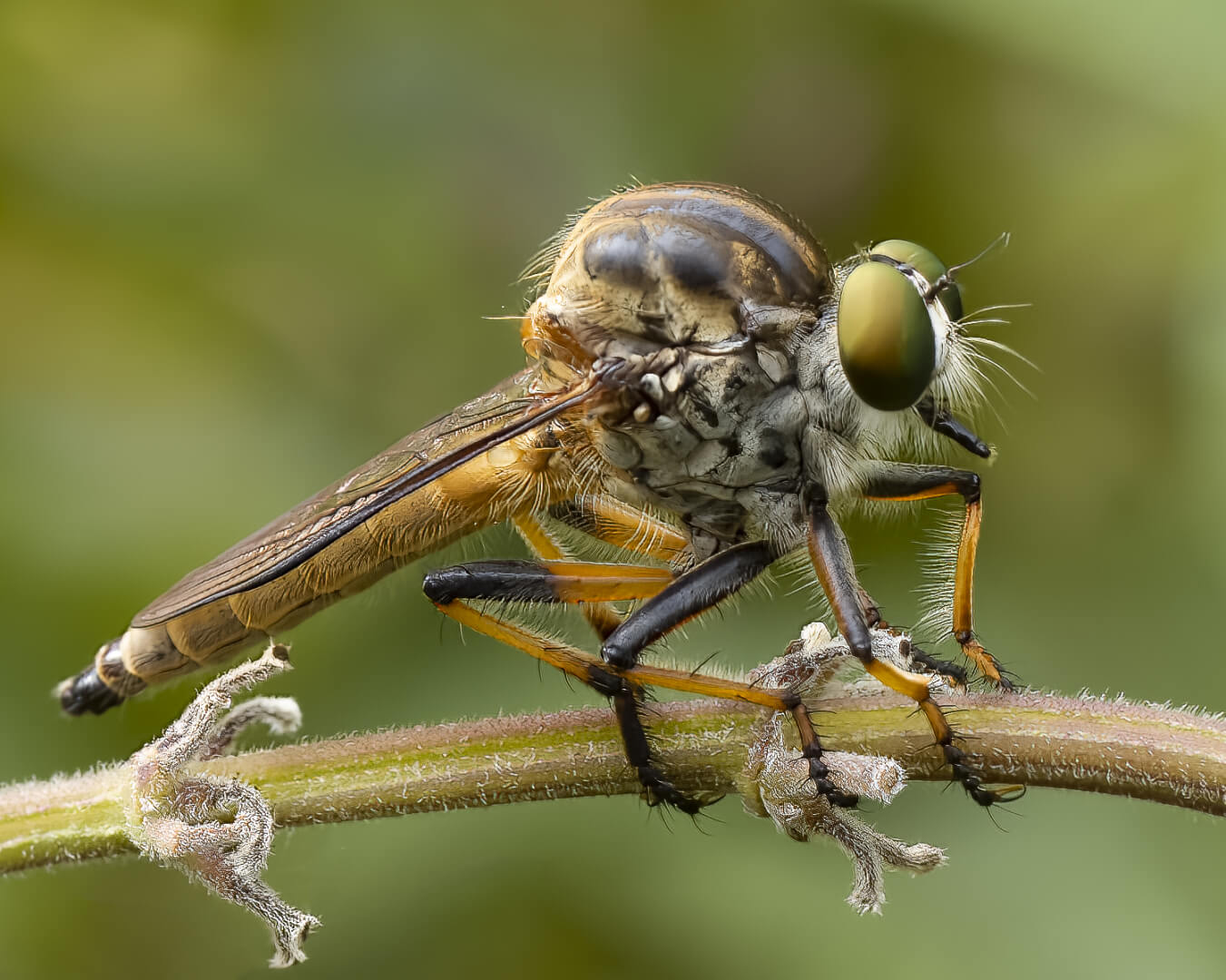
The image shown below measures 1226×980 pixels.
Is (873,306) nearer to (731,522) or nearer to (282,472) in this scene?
(731,522)

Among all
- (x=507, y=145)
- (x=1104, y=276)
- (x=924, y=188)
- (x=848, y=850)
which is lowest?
(x=848, y=850)

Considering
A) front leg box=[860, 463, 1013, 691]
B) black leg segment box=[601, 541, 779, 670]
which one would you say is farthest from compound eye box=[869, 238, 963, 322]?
black leg segment box=[601, 541, 779, 670]

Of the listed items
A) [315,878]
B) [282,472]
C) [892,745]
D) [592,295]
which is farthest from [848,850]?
[282,472]

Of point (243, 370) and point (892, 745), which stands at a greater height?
point (243, 370)

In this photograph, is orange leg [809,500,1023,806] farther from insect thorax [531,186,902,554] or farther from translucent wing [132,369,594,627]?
translucent wing [132,369,594,627]

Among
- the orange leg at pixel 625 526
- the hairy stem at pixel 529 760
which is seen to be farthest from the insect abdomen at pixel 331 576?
the hairy stem at pixel 529 760

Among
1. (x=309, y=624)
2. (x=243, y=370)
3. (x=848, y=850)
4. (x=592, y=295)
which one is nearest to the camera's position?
(x=848, y=850)

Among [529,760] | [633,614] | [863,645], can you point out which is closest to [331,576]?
[633,614]
